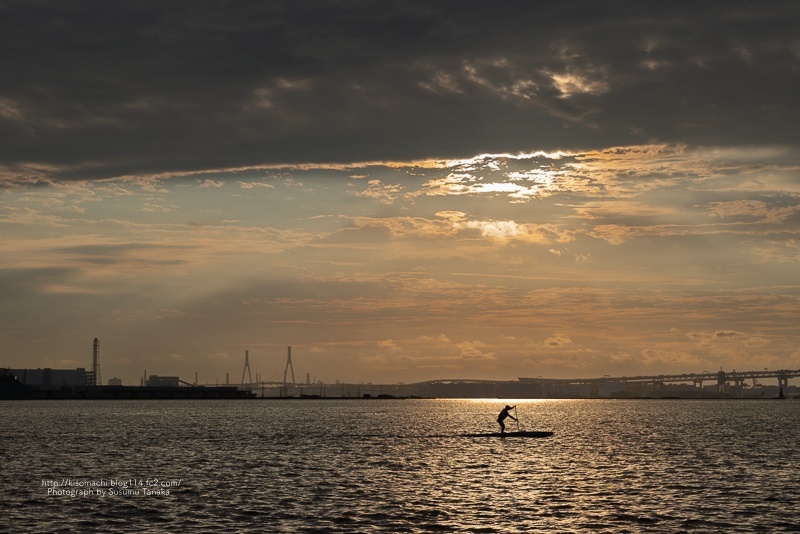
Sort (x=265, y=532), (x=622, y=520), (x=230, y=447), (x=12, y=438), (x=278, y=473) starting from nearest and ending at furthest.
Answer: (x=265, y=532), (x=622, y=520), (x=278, y=473), (x=230, y=447), (x=12, y=438)

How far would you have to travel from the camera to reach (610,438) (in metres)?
135

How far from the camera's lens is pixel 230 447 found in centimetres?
11150

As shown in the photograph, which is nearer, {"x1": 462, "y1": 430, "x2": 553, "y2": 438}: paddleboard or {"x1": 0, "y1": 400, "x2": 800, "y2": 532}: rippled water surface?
{"x1": 0, "y1": 400, "x2": 800, "y2": 532}: rippled water surface

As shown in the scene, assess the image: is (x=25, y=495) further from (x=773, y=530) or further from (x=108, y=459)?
(x=773, y=530)

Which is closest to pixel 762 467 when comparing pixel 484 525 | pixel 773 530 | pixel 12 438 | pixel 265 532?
pixel 773 530

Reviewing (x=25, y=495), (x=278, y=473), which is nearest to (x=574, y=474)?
(x=278, y=473)

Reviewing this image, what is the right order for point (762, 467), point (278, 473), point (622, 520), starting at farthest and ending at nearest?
point (762, 467)
point (278, 473)
point (622, 520)

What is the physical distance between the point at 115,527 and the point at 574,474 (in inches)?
1656

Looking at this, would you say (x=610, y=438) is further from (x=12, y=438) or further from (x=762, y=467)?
(x=12, y=438)

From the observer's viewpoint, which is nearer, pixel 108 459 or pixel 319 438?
pixel 108 459

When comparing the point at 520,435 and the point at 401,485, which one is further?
the point at 520,435

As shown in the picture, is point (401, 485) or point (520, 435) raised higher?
point (520, 435)

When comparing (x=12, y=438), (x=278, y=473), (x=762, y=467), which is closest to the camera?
(x=278, y=473)

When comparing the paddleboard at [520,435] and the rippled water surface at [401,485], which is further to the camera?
the paddleboard at [520,435]
